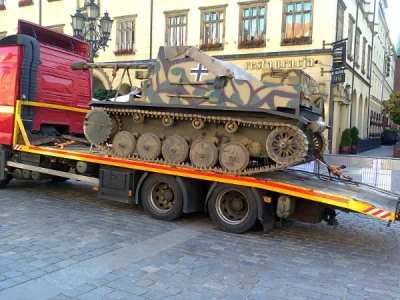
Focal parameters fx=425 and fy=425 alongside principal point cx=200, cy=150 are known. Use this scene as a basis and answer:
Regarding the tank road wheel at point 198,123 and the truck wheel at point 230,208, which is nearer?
the truck wheel at point 230,208

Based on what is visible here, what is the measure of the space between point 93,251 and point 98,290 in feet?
4.25

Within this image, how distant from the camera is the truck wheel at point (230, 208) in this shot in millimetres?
6625

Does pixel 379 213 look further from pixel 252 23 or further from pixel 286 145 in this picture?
pixel 252 23

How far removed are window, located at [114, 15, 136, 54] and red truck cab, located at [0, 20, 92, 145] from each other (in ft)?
51.8

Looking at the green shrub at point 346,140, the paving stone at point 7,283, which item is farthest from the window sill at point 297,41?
the paving stone at point 7,283

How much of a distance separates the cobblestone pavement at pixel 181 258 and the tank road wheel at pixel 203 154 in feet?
3.54

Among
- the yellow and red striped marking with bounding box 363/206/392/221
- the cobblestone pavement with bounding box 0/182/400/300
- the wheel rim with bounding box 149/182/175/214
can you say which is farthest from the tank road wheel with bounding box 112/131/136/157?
the yellow and red striped marking with bounding box 363/206/392/221

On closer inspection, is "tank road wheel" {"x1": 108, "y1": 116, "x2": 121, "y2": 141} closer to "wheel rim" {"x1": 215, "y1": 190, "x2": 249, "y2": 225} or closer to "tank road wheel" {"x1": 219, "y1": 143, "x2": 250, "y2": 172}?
"tank road wheel" {"x1": 219, "y1": 143, "x2": 250, "y2": 172}

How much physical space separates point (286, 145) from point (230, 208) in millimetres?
1445

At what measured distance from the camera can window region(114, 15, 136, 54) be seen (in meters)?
26.2

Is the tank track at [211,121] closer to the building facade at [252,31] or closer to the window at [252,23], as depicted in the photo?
the building facade at [252,31]

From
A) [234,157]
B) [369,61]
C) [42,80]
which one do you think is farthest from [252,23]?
[234,157]

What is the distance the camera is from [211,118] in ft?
22.6

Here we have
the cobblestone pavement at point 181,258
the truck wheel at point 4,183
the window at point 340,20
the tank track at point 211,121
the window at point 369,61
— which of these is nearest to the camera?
the cobblestone pavement at point 181,258
